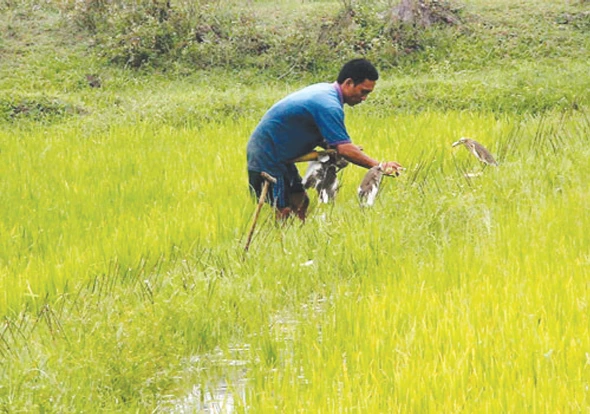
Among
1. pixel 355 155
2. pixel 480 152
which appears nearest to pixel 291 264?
pixel 355 155

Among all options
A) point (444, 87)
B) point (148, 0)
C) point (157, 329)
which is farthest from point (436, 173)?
point (148, 0)

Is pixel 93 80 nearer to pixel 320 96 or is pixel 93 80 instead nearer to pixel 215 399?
pixel 320 96

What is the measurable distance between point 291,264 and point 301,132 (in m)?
1.44

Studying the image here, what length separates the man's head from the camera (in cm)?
525

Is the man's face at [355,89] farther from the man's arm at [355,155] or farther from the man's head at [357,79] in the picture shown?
the man's arm at [355,155]

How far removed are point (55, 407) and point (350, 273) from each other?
1.90 meters

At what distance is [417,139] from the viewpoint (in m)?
7.26

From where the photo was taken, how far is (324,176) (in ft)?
16.4

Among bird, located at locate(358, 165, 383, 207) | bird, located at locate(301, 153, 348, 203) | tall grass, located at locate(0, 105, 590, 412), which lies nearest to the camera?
tall grass, located at locate(0, 105, 590, 412)

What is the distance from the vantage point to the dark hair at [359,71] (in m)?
5.24

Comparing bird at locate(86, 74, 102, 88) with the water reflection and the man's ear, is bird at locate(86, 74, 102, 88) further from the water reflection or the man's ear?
the water reflection

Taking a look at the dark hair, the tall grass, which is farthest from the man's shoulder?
the tall grass

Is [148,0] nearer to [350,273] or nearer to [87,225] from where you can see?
[87,225]

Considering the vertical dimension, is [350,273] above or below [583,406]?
below
